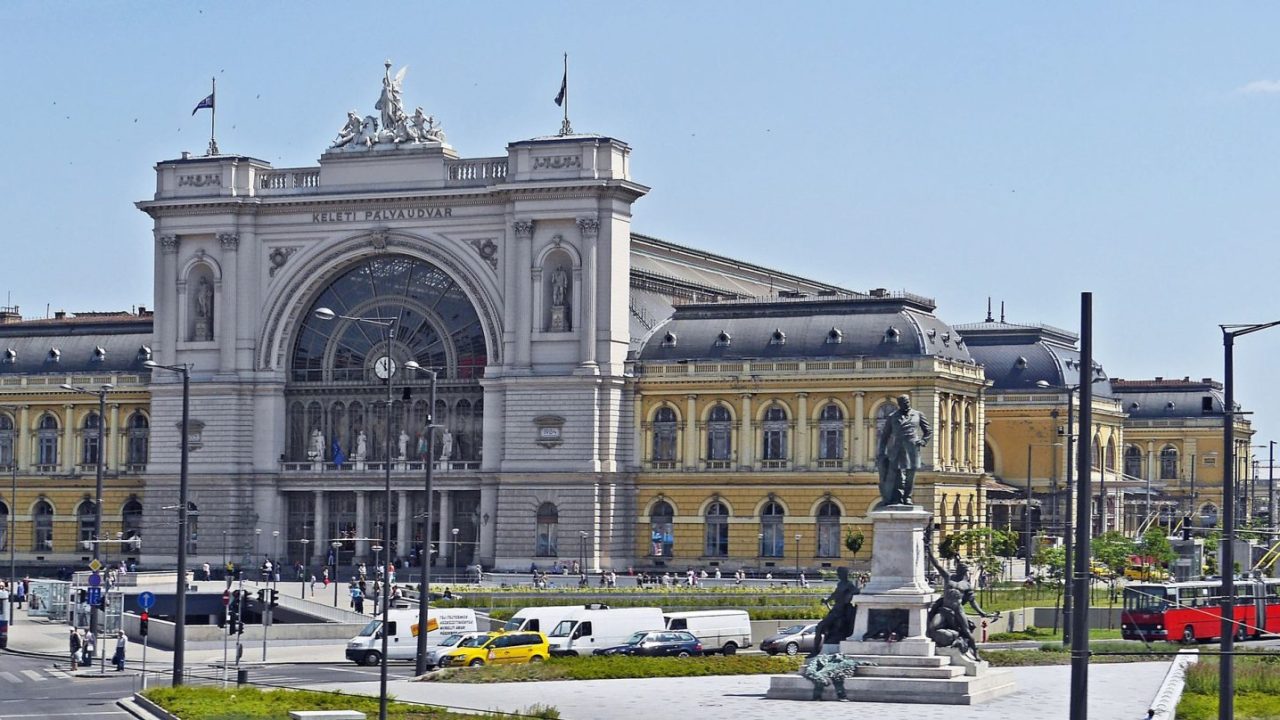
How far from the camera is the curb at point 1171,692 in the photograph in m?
52.1

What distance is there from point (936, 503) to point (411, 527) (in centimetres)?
2757

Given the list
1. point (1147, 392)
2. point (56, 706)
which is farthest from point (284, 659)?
point (1147, 392)

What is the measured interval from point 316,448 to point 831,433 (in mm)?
28263

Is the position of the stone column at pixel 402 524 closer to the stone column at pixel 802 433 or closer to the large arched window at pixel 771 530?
the large arched window at pixel 771 530

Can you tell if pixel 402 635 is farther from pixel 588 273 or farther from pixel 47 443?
pixel 47 443

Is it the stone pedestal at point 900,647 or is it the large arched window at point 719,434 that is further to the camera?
the large arched window at point 719,434

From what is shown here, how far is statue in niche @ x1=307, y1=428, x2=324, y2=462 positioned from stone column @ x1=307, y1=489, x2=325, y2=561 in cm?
187

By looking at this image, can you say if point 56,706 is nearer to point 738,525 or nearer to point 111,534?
point 738,525

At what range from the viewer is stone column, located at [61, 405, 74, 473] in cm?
13500

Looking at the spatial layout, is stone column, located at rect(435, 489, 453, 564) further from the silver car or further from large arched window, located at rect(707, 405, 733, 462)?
the silver car

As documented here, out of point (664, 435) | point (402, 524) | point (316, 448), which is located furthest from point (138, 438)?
point (664, 435)

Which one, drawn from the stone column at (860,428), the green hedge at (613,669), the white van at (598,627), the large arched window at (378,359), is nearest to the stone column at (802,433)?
the stone column at (860,428)

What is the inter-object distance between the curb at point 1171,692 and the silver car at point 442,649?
23.3 meters

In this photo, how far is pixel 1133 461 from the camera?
168 m
